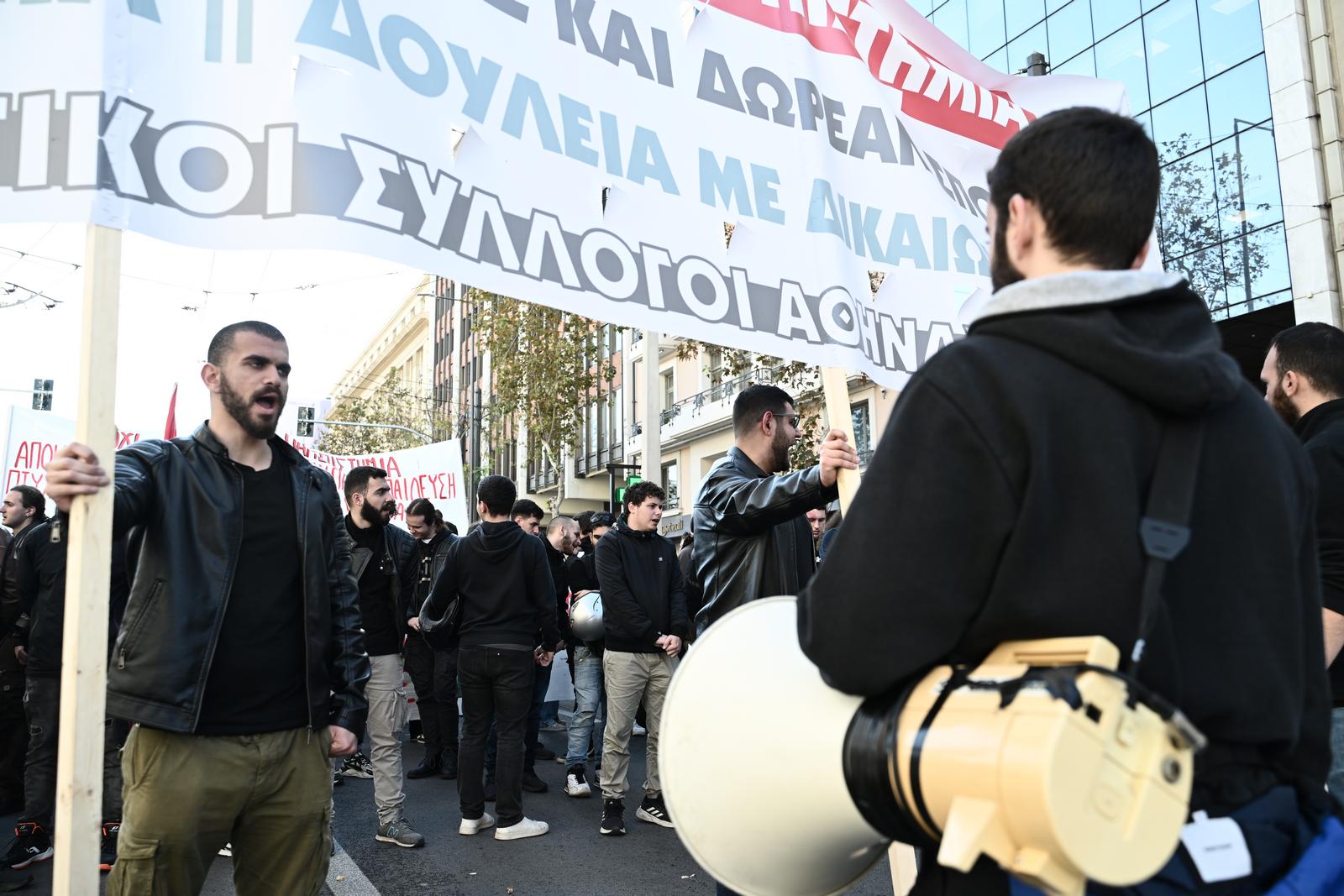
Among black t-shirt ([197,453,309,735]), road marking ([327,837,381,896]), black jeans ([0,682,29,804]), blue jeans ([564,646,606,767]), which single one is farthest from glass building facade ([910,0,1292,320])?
black jeans ([0,682,29,804])

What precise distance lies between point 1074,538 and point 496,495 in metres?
5.95

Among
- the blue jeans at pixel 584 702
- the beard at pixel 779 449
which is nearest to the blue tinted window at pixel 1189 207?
the blue jeans at pixel 584 702

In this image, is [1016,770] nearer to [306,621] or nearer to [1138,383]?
[1138,383]

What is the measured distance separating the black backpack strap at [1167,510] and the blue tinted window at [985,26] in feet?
69.4

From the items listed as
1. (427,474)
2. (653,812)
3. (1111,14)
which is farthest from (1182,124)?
(653,812)

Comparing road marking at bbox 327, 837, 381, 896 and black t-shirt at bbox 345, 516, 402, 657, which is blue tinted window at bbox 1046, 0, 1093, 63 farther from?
road marking at bbox 327, 837, 381, 896

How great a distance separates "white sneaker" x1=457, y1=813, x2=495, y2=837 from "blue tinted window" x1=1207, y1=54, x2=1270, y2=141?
14694mm

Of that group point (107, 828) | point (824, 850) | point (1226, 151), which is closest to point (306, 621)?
point (824, 850)

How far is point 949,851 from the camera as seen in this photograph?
Answer: 1.15 m

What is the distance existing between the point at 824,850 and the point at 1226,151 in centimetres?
1730

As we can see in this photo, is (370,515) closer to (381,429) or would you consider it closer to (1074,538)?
(1074,538)

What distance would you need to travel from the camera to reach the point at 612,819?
6578 millimetres

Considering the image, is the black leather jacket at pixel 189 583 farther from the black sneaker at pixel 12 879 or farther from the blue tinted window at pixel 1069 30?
the blue tinted window at pixel 1069 30

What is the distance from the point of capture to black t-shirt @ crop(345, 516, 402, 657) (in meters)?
7.03
